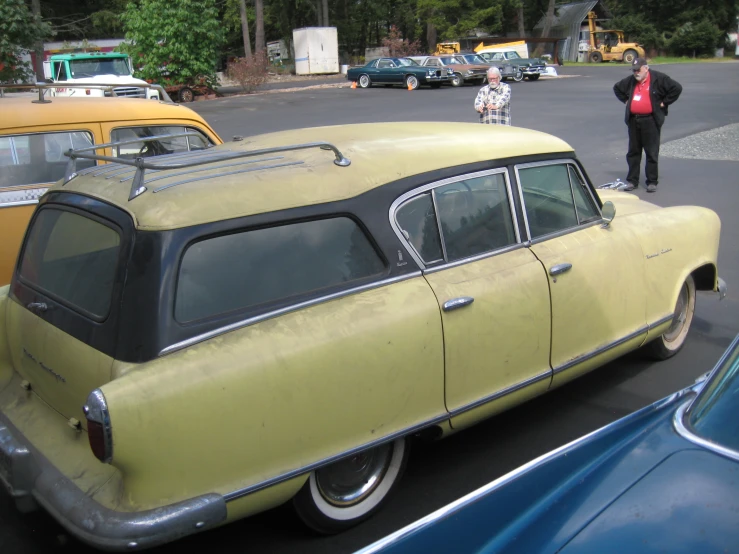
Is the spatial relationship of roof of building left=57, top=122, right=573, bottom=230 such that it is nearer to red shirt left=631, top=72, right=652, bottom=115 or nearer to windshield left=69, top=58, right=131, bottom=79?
red shirt left=631, top=72, right=652, bottom=115

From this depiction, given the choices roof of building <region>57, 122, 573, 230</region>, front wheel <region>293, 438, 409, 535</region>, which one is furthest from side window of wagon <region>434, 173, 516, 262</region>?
front wheel <region>293, 438, 409, 535</region>

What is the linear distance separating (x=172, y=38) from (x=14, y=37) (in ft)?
55.9

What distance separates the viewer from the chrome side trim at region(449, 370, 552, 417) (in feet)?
11.4

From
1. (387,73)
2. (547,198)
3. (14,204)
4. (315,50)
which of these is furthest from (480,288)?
(315,50)

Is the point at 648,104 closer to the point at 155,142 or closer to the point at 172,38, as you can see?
the point at 155,142

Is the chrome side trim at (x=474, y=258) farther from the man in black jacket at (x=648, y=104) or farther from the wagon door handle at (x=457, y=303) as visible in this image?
the man in black jacket at (x=648, y=104)

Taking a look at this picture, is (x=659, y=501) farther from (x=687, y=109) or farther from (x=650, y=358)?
(x=687, y=109)

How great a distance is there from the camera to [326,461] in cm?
300

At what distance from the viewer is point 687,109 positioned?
20391mm

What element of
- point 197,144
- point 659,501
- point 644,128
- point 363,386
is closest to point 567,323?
point 363,386

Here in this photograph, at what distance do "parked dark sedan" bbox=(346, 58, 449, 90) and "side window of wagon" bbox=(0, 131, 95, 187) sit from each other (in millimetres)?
28666

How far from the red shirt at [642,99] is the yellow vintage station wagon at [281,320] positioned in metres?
6.25

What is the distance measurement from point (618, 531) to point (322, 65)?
47408 mm

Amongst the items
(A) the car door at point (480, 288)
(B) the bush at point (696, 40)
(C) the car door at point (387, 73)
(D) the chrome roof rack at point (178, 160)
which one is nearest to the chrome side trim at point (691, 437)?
(A) the car door at point (480, 288)
